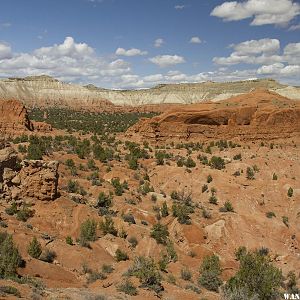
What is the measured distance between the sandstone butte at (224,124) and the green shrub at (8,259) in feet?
97.1

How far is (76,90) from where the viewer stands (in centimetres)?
15875

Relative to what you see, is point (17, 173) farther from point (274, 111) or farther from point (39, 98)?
point (39, 98)

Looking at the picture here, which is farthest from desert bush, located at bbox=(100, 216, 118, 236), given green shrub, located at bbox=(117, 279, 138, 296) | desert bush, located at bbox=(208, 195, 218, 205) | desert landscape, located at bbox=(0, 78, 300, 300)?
desert bush, located at bbox=(208, 195, 218, 205)

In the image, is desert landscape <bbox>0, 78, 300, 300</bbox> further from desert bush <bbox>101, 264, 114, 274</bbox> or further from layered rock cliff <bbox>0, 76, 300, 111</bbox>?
layered rock cliff <bbox>0, 76, 300, 111</bbox>

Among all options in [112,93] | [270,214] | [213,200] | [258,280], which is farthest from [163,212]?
[112,93]

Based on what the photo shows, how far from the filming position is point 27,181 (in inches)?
798

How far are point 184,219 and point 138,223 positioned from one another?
253 cm

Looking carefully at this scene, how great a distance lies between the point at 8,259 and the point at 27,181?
6.98 metres

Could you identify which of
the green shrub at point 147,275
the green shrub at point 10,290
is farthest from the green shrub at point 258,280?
the green shrub at point 10,290

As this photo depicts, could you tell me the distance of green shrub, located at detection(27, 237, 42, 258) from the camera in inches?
616

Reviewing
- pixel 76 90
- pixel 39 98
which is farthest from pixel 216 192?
pixel 76 90

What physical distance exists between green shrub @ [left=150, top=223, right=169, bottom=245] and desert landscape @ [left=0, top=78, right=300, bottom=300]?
0.05 metres

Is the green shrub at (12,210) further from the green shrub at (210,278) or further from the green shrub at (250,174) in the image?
the green shrub at (250,174)

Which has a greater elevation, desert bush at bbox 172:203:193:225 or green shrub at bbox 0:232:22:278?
green shrub at bbox 0:232:22:278
